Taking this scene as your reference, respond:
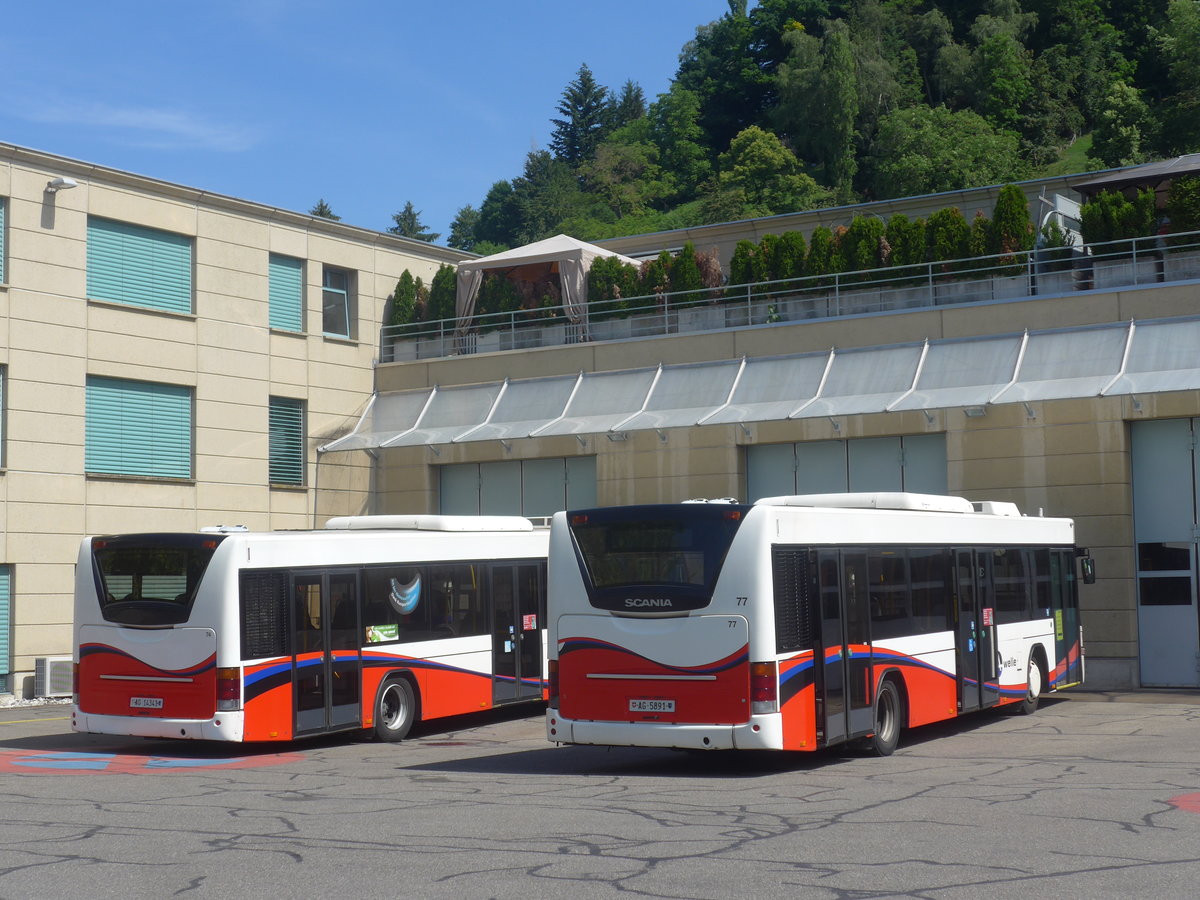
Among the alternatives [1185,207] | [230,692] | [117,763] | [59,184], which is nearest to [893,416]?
[1185,207]

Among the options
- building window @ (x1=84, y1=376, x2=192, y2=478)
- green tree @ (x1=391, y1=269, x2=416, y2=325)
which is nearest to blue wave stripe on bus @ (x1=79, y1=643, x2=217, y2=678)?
building window @ (x1=84, y1=376, x2=192, y2=478)

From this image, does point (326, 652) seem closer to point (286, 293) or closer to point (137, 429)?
point (137, 429)

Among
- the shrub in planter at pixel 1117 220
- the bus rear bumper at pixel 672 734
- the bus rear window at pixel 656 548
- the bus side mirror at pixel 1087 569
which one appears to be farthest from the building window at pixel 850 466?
the bus rear bumper at pixel 672 734

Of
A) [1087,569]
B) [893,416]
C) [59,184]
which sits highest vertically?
[59,184]

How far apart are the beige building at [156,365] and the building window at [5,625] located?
27 mm

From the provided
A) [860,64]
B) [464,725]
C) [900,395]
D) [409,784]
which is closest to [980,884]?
[409,784]

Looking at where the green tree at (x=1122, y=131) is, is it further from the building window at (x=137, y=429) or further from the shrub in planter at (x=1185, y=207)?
the building window at (x=137, y=429)

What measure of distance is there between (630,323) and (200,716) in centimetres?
1851

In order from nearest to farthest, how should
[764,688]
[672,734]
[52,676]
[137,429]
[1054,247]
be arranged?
[764,688], [672,734], [52,676], [137,429], [1054,247]

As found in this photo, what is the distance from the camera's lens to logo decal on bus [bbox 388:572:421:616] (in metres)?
19.2

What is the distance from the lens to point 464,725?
71.6 ft

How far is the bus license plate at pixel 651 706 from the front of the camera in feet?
49.5

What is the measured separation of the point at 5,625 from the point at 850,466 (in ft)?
54.4

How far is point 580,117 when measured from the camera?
139m
